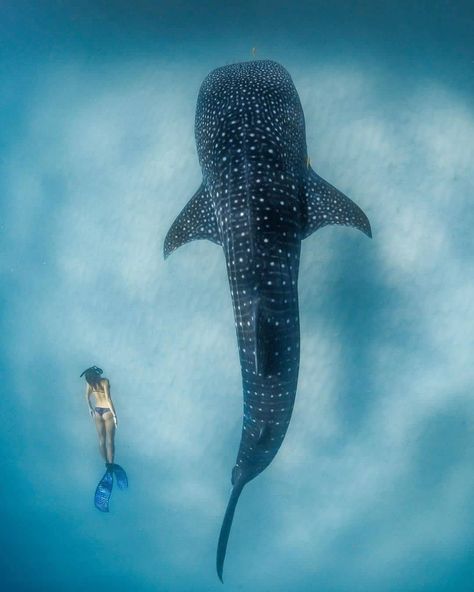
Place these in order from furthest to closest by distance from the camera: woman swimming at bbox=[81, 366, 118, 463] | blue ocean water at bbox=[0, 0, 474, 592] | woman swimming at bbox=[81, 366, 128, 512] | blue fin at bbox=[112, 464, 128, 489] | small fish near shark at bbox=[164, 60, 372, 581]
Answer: blue fin at bbox=[112, 464, 128, 489], woman swimming at bbox=[81, 366, 118, 463], woman swimming at bbox=[81, 366, 128, 512], blue ocean water at bbox=[0, 0, 474, 592], small fish near shark at bbox=[164, 60, 372, 581]

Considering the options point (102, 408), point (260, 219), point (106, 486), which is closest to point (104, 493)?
point (106, 486)

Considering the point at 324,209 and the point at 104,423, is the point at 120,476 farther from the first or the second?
the point at 324,209

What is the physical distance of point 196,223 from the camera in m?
4.54

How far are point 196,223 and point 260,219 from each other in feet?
3.64

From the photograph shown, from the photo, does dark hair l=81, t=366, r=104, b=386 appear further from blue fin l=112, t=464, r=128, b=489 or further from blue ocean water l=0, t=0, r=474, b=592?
blue fin l=112, t=464, r=128, b=489

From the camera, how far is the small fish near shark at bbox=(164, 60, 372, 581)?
11.9ft

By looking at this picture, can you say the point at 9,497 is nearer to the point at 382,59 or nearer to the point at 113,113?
the point at 113,113

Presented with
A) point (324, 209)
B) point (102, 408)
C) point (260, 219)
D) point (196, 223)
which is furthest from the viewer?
point (102, 408)

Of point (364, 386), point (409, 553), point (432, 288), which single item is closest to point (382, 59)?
point (432, 288)

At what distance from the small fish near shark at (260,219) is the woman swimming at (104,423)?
356cm

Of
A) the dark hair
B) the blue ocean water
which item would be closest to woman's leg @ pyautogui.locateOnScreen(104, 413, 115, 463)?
the dark hair

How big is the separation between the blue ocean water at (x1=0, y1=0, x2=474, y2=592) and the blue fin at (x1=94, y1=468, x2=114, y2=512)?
6.85 ft

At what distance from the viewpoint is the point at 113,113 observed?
8109 millimetres

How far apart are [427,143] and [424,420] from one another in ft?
17.0
